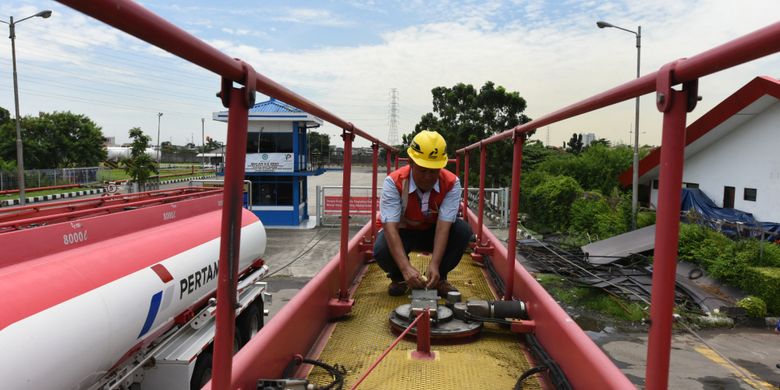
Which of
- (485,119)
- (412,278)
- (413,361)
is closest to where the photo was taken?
(413,361)

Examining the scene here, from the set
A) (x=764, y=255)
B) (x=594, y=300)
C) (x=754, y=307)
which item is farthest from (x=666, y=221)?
(x=764, y=255)

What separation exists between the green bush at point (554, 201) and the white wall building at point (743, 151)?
427cm

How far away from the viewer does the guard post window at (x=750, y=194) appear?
13.3 m

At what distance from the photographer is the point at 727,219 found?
13.4m

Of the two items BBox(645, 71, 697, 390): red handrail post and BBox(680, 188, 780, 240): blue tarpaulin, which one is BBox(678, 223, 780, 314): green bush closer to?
BBox(680, 188, 780, 240): blue tarpaulin

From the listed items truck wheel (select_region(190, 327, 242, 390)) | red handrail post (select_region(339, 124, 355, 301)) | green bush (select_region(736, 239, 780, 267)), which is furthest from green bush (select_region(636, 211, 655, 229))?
red handrail post (select_region(339, 124, 355, 301))

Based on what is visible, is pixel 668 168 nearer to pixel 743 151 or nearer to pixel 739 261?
pixel 739 261

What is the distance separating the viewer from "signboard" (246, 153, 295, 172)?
20.9 meters

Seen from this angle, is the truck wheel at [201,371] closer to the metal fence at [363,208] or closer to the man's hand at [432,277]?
the man's hand at [432,277]

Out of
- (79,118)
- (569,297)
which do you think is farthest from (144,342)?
(79,118)

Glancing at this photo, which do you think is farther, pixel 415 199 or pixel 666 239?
pixel 415 199

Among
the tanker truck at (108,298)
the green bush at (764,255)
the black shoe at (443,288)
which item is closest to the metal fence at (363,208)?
the green bush at (764,255)

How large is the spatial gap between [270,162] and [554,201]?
11753mm

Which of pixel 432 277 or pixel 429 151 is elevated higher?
pixel 429 151
